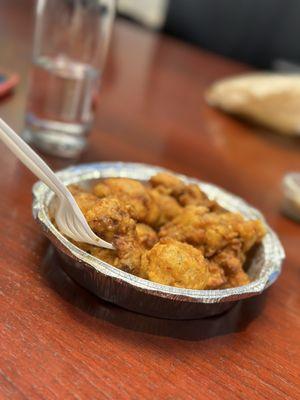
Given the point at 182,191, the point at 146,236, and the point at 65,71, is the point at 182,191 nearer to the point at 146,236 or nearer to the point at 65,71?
the point at 146,236

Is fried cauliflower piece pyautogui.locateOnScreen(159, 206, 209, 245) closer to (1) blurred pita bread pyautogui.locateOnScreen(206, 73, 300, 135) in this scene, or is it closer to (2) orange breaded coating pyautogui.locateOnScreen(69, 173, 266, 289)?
(2) orange breaded coating pyautogui.locateOnScreen(69, 173, 266, 289)

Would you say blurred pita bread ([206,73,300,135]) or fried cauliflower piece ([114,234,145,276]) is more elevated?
fried cauliflower piece ([114,234,145,276])

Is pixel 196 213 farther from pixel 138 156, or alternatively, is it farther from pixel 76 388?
pixel 138 156

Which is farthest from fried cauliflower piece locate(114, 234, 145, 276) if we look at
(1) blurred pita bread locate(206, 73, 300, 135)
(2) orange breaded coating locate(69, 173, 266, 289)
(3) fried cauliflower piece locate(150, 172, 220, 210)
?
(1) blurred pita bread locate(206, 73, 300, 135)

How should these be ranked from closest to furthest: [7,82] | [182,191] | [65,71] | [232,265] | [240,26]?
[232,265]
[182,191]
[65,71]
[7,82]
[240,26]

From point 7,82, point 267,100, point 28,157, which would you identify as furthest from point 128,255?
point 267,100

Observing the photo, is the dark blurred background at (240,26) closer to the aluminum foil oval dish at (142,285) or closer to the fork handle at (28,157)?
the aluminum foil oval dish at (142,285)
